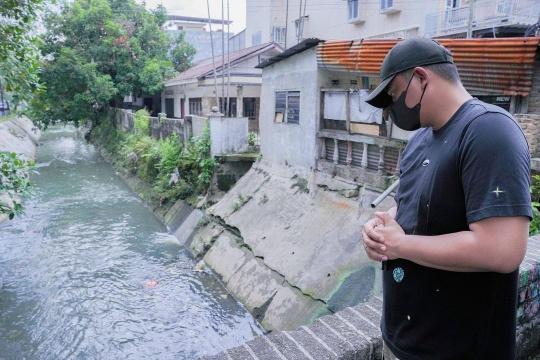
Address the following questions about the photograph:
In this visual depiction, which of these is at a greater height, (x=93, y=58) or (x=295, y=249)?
(x=93, y=58)

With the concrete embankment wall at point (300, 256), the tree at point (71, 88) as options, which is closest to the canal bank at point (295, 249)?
the concrete embankment wall at point (300, 256)

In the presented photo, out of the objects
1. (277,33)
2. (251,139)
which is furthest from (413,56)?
(277,33)

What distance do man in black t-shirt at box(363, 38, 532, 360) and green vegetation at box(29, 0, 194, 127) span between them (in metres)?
20.8

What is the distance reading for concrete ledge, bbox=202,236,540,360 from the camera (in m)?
1.96

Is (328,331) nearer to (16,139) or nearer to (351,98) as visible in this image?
(351,98)

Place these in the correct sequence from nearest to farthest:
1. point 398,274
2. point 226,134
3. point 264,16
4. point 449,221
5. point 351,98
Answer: point 449,221 < point 398,274 < point 351,98 < point 226,134 < point 264,16

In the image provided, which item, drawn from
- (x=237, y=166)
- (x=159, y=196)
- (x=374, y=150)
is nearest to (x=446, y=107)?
(x=374, y=150)

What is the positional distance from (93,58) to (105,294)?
16.5 meters

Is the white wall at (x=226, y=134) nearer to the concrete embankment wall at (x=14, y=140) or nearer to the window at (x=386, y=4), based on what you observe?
the window at (x=386, y=4)

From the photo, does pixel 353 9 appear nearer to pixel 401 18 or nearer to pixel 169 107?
pixel 401 18

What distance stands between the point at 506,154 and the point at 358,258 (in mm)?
4994

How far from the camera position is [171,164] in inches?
509

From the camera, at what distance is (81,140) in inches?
1184

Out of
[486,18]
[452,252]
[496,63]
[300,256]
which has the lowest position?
[300,256]
